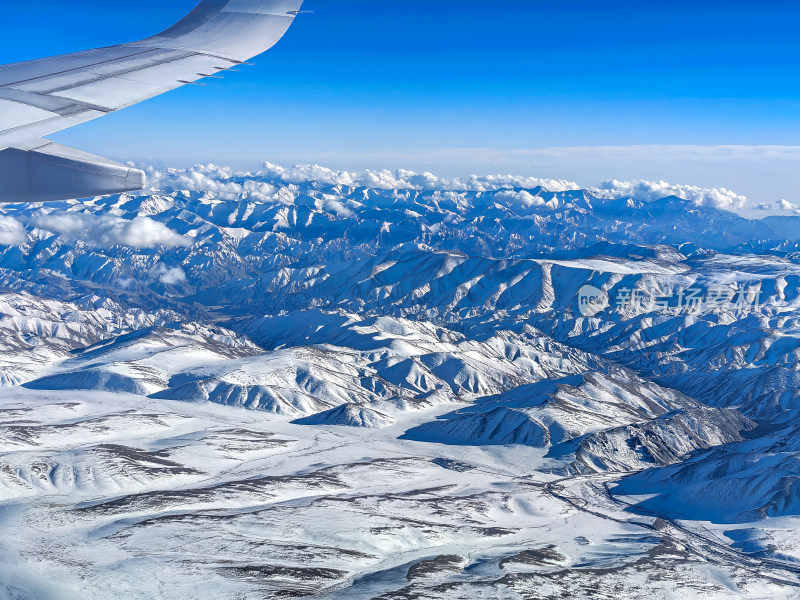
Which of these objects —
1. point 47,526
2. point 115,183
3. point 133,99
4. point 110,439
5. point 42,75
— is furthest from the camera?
point 110,439

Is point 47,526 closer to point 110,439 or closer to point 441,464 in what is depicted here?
point 110,439

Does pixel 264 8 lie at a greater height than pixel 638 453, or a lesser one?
greater

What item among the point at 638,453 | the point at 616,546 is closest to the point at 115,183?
the point at 616,546

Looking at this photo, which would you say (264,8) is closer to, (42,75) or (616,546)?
(42,75)

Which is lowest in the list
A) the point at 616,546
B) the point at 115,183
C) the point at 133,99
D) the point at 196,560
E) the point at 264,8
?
the point at 616,546

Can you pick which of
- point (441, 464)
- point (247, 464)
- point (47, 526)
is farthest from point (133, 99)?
point (441, 464)

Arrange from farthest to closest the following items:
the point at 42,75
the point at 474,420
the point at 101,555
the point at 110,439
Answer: the point at 474,420 < the point at 110,439 < the point at 101,555 < the point at 42,75

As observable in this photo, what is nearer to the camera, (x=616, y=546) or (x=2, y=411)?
(x=616, y=546)
